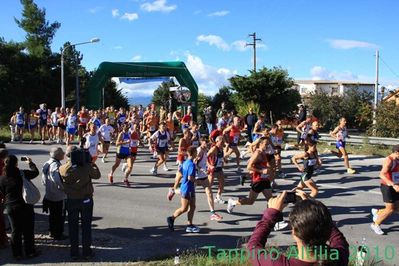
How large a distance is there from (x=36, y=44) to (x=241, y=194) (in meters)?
43.0

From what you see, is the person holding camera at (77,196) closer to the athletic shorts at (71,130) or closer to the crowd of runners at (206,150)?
the crowd of runners at (206,150)

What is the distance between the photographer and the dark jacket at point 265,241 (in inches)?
111

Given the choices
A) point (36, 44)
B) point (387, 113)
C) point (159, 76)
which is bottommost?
point (387, 113)

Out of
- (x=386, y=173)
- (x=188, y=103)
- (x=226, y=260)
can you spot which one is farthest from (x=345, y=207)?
(x=188, y=103)

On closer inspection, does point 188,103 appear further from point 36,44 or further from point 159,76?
point 36,44

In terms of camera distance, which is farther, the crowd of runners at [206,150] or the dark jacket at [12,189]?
the crowd of runners at [206,150]

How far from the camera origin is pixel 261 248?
3002 mm

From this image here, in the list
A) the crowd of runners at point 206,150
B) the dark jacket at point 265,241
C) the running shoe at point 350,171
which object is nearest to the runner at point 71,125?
the crowd of runners at point 206,150

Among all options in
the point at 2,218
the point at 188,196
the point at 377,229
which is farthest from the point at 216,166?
the point at 2,218

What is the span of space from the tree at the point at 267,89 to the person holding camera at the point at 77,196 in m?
32.6

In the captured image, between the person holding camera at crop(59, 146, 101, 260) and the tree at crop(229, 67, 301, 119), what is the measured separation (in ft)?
107

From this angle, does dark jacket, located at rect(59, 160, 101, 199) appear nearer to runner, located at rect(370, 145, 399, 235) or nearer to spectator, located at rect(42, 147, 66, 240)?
spectator, located at rect(42, 147, 66, 240)

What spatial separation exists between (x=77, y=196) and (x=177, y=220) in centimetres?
290

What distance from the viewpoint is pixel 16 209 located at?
668 cm
